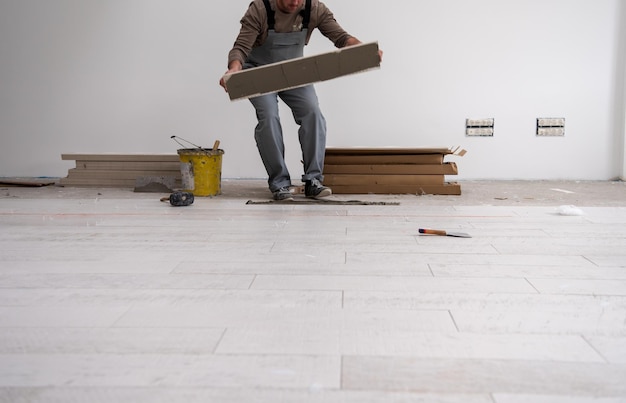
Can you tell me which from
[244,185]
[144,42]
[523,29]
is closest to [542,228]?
[244,185]

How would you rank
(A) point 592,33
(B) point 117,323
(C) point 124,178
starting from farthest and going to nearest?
(A) point 592,33 < (C) point 124,178 < (B) point 117,323

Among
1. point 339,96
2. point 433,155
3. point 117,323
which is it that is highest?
point 339,96

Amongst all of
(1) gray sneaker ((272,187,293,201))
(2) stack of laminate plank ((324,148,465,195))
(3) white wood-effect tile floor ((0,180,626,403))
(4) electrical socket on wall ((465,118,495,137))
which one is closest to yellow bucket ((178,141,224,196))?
(1) gray sneaker ((272,187,293,201))

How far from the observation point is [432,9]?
5.12m

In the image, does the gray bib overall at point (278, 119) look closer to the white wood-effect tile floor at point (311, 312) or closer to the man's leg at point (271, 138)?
the man's leg at point (271, 138)

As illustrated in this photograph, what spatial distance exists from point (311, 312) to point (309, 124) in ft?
8.17

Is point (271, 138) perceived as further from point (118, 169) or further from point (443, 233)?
point (443, 233)

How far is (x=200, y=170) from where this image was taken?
13.2ft

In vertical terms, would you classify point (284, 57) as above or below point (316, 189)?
above

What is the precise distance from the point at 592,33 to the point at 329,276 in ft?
13.9

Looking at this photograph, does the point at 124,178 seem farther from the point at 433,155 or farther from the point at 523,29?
the point at 523,29

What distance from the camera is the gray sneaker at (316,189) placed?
12.7 ft

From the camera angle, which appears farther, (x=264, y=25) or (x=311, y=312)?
(x=264, y=25)

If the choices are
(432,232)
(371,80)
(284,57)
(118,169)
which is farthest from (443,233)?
(118,169)
